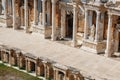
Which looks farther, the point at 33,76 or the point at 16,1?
the point at 16,1

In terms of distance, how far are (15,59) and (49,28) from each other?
19.0ft

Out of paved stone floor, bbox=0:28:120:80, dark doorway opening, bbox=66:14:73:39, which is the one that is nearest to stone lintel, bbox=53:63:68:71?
paved stone floor, bbox=0:28:120:80

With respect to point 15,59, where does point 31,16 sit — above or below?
above

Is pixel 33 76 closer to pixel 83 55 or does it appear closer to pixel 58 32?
pixel 83 55

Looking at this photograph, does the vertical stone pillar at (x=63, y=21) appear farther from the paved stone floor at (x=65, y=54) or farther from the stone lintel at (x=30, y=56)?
the stone lintel at (x=30, y=56)

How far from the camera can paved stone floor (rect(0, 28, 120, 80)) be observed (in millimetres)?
25969

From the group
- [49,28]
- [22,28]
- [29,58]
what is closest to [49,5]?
[49,28]

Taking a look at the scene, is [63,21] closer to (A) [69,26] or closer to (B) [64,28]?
(B) [64,28]

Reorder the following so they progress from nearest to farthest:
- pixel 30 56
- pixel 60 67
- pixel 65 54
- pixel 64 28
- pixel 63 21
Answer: pixel 60 67 → pixel 30 56 → pixel 65 54 → pixel 63 21 → pixel 64 28

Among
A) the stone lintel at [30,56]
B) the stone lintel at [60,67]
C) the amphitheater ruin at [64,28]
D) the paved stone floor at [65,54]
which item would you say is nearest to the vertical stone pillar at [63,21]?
the amphitheater ruin at [64,28]

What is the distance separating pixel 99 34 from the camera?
2947cm

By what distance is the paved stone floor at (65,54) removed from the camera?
25969mm

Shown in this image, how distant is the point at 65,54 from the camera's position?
29.3 metres

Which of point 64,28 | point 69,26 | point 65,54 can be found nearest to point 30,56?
point 65,54
